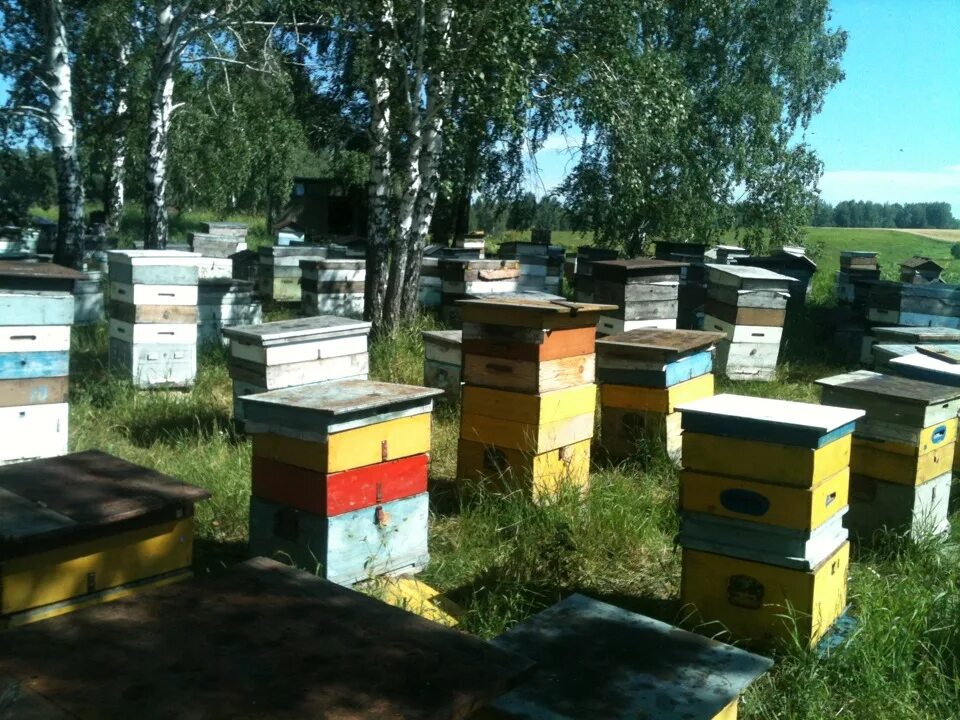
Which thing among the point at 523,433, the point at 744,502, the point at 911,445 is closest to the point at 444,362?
the point at 523,433

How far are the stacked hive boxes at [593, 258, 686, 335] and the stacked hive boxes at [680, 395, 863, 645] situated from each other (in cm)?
477

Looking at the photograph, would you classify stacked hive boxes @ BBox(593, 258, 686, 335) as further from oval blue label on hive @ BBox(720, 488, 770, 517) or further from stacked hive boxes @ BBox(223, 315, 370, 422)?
oval blue label on hive @ BBox(720, 488, 770, 517)

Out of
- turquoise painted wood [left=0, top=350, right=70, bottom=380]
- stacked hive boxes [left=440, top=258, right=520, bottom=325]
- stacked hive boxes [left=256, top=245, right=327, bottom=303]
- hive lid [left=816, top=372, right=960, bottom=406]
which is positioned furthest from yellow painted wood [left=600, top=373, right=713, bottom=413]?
stacked hive boxes [left=256, top=245, right=327, bottom=303]

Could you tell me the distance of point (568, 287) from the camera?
51.8ft

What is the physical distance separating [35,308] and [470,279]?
5650 millimetres

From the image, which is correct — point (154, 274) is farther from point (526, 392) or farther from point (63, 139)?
point (63, 139)

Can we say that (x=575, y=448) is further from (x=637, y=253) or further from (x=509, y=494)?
(x=637, y=253)

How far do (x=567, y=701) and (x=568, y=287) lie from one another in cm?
1346

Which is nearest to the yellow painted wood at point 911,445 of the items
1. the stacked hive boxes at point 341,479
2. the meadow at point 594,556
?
the meadow at point 594,556

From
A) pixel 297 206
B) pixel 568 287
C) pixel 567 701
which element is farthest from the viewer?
pixel 297 206

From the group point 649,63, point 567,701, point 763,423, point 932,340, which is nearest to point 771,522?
point 763,423

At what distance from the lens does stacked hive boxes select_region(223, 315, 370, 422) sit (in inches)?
235

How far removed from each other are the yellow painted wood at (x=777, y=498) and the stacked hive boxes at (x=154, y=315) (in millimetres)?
4647

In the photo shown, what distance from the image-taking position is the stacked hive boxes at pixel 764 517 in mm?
3666
